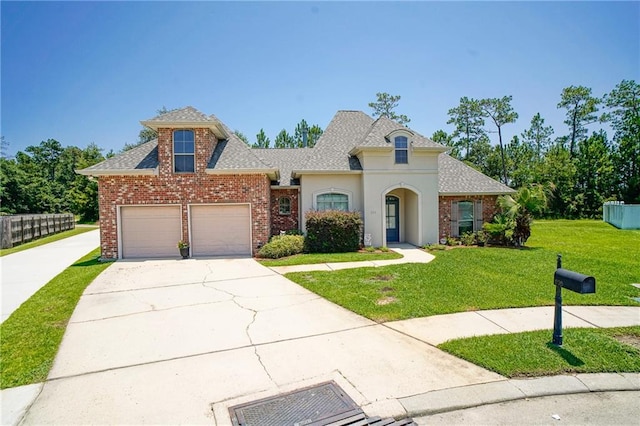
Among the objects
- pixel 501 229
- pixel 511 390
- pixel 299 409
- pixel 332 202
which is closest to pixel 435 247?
pixel 501 229

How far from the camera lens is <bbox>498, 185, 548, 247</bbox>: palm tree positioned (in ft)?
48.1

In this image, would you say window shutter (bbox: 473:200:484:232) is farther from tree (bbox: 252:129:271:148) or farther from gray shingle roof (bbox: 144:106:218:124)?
tree (bbox: 252:129:271:148)

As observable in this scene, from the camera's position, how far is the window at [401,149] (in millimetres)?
15133

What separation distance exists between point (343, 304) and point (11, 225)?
19.8 meters

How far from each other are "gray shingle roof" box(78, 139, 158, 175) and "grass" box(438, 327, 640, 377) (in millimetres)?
12584

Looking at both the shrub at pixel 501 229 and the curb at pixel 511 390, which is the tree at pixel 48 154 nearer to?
the shrub at pixel 501 229

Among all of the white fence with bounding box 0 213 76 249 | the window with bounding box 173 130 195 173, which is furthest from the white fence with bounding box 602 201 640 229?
the white fence with bounding box 0 213 76 249

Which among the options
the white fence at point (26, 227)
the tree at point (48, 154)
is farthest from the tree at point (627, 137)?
the tree at point (48, 154)

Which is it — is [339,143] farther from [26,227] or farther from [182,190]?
[26,227]

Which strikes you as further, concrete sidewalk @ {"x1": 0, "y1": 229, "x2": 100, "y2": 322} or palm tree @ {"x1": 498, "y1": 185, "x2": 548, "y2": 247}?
palm tree @ {"x1": 498, "y1": 185, "x2": 548, "y2": 247}

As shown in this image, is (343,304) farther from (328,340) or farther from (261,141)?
(261,141)

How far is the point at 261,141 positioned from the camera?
4275 cm

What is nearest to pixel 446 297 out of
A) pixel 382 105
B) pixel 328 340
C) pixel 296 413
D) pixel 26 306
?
pixel 328 340

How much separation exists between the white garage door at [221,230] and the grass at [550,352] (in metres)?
10.3
